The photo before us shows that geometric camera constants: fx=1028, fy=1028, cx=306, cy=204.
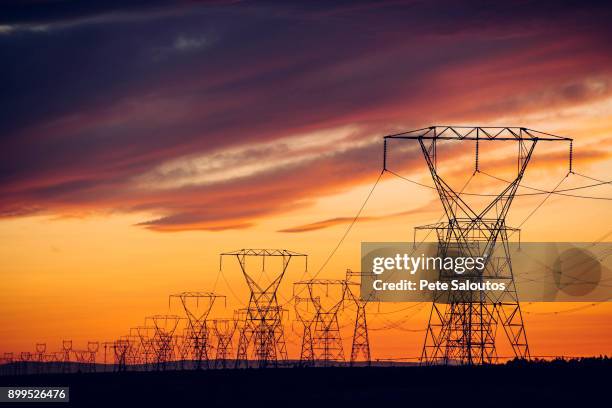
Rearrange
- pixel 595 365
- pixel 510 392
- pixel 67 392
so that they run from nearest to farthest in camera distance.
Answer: pixel 510 392 < pixel 67 392 < pixel 595 365

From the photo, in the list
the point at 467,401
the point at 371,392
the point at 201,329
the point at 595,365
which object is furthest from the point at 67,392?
the point at 201,329

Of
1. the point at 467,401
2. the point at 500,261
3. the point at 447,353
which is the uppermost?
the point at 500,261

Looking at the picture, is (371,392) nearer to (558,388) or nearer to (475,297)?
(558,388)

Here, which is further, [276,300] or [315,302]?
[315,302]

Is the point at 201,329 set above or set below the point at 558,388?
above

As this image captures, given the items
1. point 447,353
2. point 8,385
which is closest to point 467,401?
point 447,353

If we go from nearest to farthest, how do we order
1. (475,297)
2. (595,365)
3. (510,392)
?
1. (510,392)
2. (595,365)
3. (475,297)

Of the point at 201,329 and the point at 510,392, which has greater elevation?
the point at 201,329

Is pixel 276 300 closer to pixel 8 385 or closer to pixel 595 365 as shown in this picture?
pixel 8 385

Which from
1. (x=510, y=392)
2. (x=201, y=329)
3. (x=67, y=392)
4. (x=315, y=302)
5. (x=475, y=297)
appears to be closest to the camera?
(x=510, y=392)
